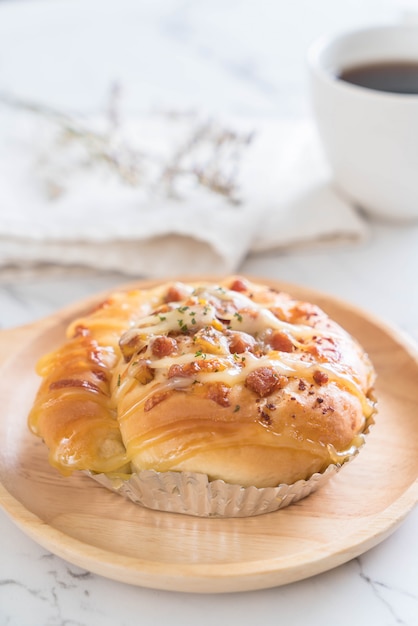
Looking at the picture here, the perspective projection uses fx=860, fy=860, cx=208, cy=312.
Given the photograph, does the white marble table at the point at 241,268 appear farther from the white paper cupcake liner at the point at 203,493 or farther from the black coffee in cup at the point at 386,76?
the black coffee in cup at the point at 386,76

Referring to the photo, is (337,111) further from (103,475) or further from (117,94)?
(103,475)

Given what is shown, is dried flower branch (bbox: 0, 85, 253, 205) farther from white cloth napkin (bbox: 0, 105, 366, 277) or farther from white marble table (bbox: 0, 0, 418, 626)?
white marble table (bbox: 0, 0, 418, 626)

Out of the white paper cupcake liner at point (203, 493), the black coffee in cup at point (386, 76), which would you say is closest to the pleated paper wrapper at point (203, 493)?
the white paper cupcake liner at point (203, 493)

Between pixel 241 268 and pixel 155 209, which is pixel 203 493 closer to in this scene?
pixel 241 268

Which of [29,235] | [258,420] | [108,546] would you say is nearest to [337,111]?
[29,235]

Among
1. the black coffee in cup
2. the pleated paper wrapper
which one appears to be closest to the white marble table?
the pleated paper wrapper
